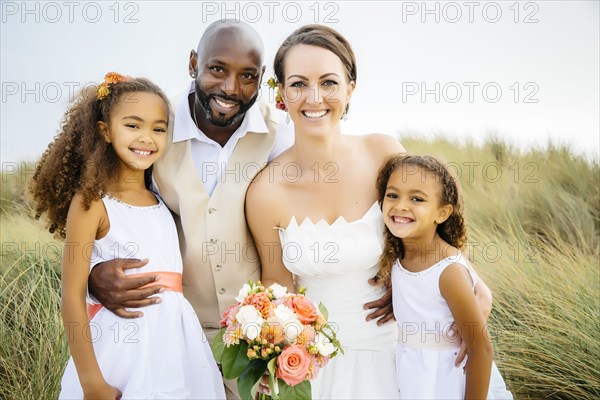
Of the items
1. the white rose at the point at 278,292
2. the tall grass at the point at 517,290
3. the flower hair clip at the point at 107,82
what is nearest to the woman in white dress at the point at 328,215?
the white rose at the point at 278,292

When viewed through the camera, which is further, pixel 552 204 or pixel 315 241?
pixel 552 204

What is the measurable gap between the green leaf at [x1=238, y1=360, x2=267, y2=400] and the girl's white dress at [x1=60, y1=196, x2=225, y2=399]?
17.9 inches

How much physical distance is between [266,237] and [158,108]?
95 cm

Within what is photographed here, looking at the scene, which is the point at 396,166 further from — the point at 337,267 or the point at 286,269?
the point at 286,269

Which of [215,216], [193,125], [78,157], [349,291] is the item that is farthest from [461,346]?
[78,157]

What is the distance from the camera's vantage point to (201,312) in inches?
150

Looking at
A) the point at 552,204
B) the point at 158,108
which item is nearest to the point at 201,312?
the point at 158,108

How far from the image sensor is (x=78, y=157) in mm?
3447

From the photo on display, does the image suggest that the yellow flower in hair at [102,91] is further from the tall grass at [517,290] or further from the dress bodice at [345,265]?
the tall grass at [517,290]

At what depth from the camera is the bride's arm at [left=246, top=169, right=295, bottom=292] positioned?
3.50 meters

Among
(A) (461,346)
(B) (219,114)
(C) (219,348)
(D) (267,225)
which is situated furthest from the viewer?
(B) (219,114)

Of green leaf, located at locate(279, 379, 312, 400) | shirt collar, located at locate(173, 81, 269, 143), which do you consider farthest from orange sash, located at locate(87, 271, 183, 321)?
green leaf, located at locate(279, 379, 312, 400)

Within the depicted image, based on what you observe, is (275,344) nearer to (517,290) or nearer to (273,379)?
(273,379)

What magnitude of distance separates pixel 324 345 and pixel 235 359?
16.7 inches
